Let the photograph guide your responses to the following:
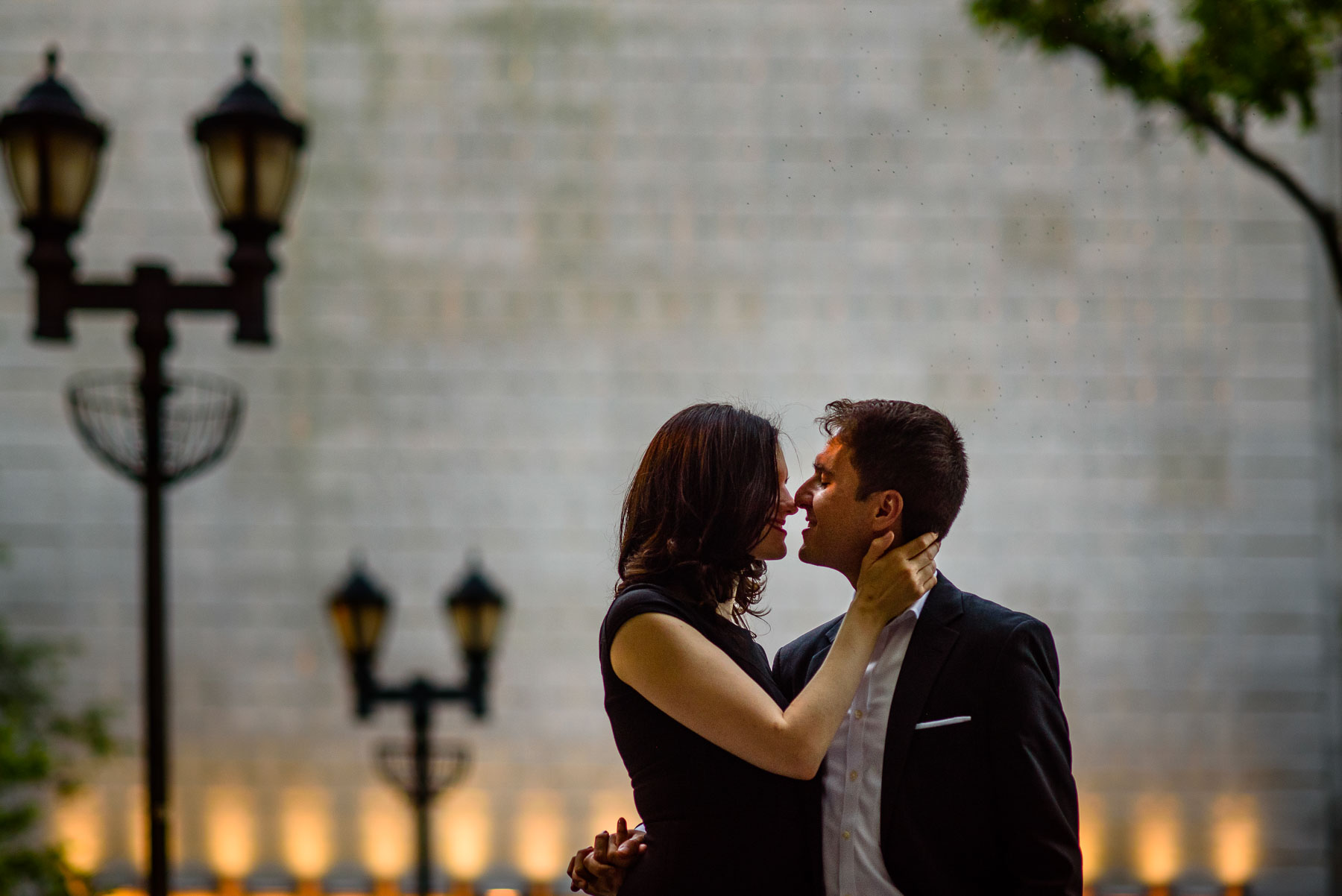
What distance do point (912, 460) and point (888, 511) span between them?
108 millimetres

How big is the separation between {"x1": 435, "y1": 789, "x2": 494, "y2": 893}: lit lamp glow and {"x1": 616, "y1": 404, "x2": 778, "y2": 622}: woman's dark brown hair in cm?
1868

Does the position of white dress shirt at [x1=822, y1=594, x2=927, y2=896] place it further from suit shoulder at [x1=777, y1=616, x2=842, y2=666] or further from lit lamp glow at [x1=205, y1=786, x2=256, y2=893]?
lit lamp glow at [x1=205, y1=786, x2=256, y2=893]

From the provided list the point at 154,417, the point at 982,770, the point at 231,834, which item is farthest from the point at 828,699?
the point at 231,834

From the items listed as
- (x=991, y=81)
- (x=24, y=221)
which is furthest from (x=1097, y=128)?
(x=24, y=221)

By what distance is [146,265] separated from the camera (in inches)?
185

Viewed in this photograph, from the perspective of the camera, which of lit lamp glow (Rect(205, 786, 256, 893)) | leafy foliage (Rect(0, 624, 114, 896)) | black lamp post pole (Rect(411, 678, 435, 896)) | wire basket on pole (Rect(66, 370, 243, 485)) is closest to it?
wire basket on pole (Rect(66, 370, 243, 485))

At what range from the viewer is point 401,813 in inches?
813

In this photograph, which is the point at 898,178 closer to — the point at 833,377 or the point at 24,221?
the point at 833,377

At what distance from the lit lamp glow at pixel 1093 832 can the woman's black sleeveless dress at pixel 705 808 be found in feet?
61.4

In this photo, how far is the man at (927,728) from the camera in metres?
2.34

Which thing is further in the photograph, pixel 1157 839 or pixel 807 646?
pixel 1157 839

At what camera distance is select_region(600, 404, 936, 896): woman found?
8.13 feet

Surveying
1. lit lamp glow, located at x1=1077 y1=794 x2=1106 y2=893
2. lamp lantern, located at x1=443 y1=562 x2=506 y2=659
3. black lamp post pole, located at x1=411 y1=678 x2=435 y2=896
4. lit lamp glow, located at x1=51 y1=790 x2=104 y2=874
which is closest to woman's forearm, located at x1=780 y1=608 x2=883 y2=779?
black lamp post pole, located at x1=411 y1=678 x2=435 y2=896

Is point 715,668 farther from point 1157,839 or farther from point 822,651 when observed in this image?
point 1157,839
